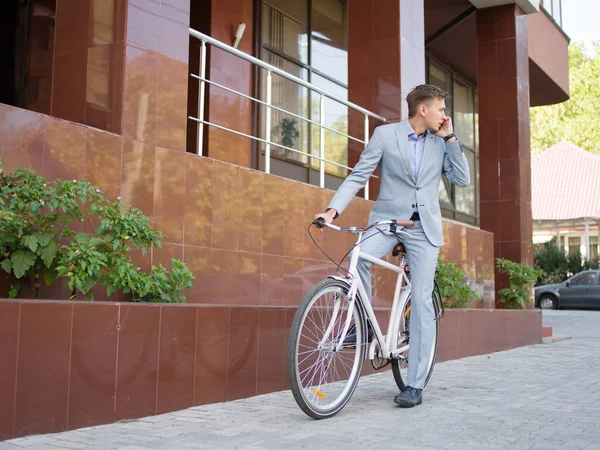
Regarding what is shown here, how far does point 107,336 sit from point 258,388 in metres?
1.46

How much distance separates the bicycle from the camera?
14.4ft

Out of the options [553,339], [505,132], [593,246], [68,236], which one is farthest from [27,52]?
[593,246]

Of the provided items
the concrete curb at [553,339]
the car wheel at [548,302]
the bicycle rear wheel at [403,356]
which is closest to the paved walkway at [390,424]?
the bicycle rear wheel at [403,356]

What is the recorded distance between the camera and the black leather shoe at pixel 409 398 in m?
4.98

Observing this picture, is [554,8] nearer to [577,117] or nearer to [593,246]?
[593,246]

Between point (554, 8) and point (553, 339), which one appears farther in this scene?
point (554, 8)

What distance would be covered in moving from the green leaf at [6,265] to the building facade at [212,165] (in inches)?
17.0

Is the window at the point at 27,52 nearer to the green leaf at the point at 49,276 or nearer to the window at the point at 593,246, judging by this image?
the green leaf at the point at 49,276

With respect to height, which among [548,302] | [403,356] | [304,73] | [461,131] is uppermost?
[461,131]

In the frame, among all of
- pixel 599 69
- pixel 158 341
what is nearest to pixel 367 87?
pixel 158 341

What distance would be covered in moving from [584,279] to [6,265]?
2563cm

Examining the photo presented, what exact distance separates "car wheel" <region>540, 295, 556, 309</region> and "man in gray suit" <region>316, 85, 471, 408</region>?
926 inches

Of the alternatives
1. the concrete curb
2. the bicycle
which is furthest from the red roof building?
the bicycle

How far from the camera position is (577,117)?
4419 centimetres
